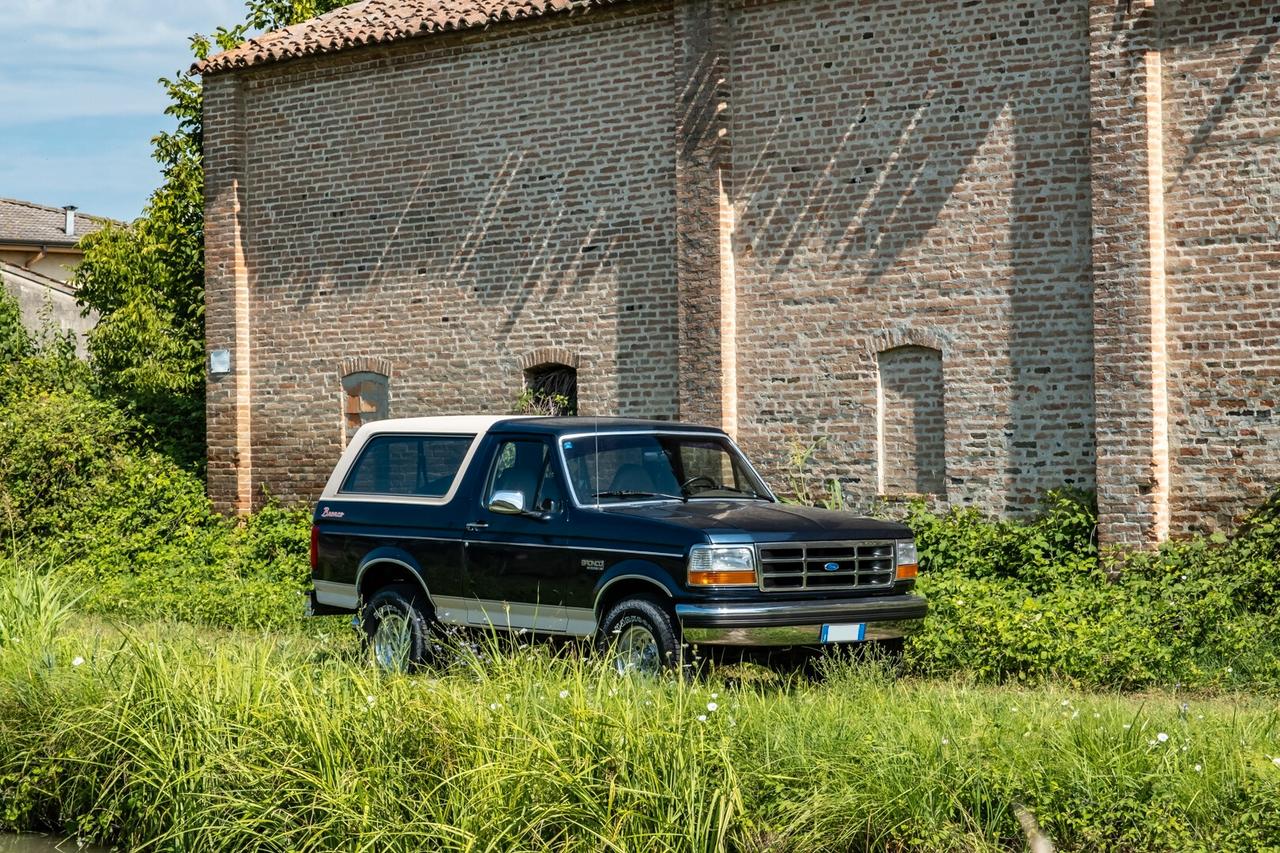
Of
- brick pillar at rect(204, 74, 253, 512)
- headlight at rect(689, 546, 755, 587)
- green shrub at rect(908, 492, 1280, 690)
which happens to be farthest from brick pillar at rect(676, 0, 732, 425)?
brick pillar at rect(204, 74, 253, 512)

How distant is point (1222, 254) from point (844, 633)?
6125 millimetres

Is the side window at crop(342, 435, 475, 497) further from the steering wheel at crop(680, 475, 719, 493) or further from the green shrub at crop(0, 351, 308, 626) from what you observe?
the green shrub at crop(0, 351, 308, 626)

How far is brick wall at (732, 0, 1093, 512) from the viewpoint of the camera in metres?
14.7

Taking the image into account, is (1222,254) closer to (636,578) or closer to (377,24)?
(636,578)

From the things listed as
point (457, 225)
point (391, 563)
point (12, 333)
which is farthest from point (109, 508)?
point (391, 563)

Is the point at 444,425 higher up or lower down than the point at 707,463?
higher up

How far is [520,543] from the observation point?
1097 centimetres

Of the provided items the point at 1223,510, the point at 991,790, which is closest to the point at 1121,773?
the point at 991,790

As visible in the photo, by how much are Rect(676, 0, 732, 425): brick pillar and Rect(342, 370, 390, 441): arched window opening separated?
181 inches

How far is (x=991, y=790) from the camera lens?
7289 millimetres

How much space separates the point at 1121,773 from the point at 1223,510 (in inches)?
295

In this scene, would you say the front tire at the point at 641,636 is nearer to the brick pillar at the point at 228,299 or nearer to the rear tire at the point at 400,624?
the rear tire at the point at 400,624

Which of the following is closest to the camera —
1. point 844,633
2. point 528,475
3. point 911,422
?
point 844,633

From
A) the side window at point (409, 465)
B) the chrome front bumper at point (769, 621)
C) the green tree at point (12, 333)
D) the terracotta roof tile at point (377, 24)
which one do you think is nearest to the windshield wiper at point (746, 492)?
the chrome front bumper at point (769, 621)
